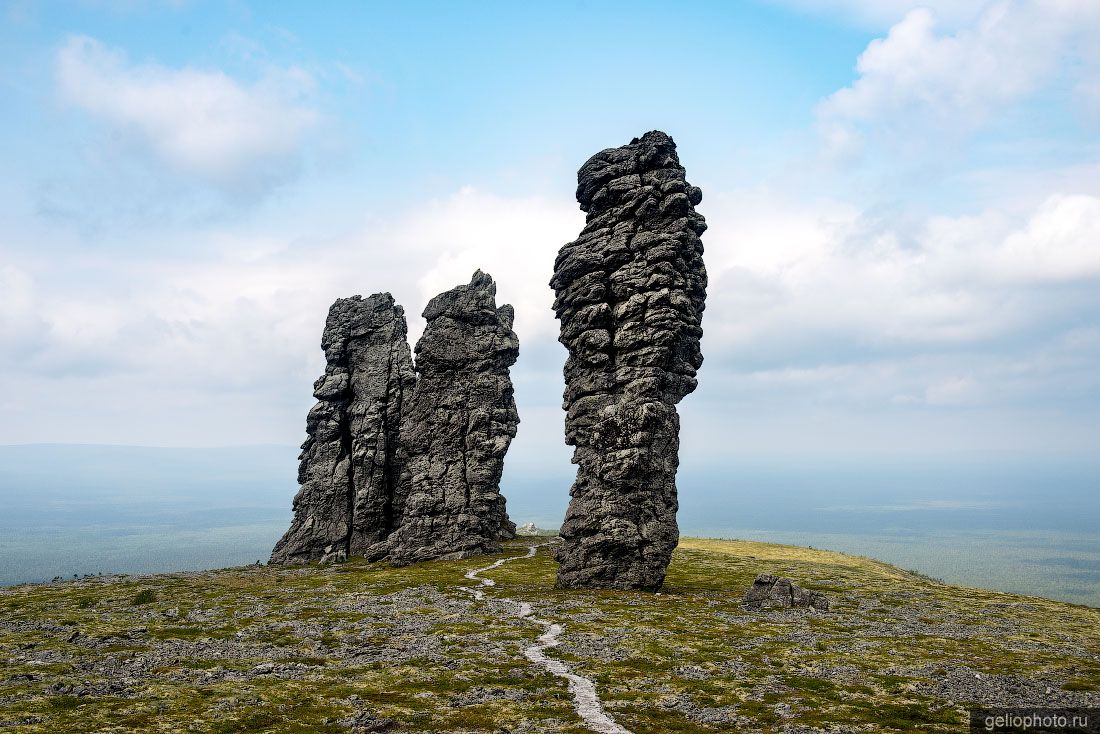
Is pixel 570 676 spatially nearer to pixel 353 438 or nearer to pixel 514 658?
pixel 514 658

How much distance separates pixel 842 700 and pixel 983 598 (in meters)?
49.1

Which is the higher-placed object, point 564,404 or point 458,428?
point 564,404

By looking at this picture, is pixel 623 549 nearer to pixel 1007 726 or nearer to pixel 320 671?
pixel 320 671

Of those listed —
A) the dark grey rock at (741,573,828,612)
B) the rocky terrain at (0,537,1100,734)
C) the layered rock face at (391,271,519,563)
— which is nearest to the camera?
the rocky terrain at (0,537,1100,734)

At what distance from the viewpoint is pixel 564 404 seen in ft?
265

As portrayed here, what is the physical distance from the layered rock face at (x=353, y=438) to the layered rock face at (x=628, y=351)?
41100mm

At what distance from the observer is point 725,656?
44656mm

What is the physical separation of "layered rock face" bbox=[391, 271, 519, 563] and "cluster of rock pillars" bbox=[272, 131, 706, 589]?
210mm

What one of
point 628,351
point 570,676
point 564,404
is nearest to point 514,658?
point 570,676

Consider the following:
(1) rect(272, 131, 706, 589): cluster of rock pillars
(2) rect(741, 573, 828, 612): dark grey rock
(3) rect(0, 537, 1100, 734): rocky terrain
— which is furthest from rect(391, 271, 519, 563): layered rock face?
(2) rect(741, 573, 828, 612): dark grey rock

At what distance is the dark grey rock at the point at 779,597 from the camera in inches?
2451

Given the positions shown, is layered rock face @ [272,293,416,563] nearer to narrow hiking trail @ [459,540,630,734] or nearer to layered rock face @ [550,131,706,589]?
layered rock face @ [550,131,706,589]

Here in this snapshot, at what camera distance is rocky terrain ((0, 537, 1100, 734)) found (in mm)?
33156

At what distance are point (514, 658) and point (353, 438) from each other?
71849mm
